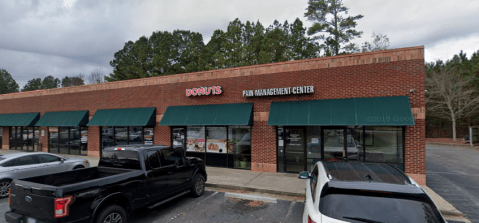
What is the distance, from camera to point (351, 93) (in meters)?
9.59

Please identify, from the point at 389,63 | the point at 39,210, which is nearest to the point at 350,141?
the point at 389,63

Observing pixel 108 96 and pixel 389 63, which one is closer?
pixel 389 63

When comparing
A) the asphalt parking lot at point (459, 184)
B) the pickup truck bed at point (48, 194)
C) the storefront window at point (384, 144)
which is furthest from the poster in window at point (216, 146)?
the asphalt parking lot at point (459, 184)

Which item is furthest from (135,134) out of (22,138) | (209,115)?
(22,138)

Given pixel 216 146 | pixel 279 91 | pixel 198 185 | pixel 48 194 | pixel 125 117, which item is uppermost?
pixel 279 91

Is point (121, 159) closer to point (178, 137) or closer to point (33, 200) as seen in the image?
point (33, 200)

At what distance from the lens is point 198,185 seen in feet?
25.3

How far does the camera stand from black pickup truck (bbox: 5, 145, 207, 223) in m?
4.12

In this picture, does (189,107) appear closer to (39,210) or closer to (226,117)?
(226,117)

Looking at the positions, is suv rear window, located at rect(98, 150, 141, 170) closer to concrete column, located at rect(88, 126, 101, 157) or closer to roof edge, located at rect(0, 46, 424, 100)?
roof edge, located at rect(0, 46, 424, 100)

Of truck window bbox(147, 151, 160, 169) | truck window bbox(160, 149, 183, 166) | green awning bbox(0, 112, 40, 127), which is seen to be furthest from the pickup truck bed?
green awning bbox(0, 112, 40, 127)

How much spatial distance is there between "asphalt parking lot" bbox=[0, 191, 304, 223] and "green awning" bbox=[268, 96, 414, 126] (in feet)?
12.1

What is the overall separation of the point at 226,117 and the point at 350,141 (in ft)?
18.2

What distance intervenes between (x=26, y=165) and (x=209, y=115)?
24.2 ft
